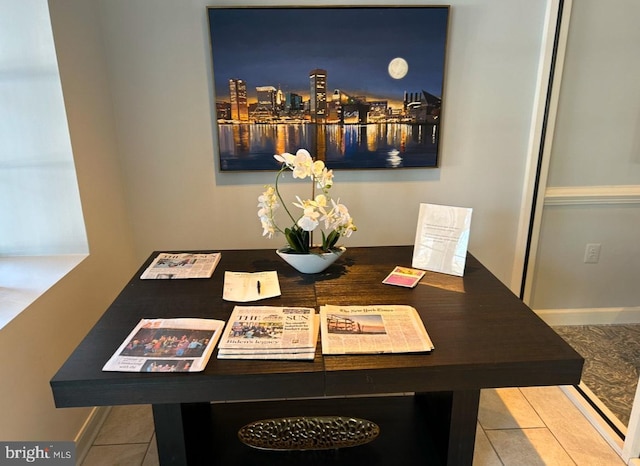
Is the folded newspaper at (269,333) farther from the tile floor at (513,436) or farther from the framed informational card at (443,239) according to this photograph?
the tile floor at (513,436)

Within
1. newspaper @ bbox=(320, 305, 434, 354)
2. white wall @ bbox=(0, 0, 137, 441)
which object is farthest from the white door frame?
white wall @ bbox=(0, 0, 137, 441)

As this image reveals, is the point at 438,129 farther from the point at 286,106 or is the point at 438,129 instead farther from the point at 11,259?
the point at 11,259

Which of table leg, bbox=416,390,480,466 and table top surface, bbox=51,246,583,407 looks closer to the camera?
table top surface, bbox=51,246,583,407

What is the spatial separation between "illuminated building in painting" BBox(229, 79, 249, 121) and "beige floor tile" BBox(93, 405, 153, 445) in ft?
4.87

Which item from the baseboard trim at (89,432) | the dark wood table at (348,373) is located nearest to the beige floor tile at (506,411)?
the dark wood table at (348,373)

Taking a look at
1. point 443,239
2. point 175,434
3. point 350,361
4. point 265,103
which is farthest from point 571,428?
point 265,103

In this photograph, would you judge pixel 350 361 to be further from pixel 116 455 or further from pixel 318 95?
pixel 318 95

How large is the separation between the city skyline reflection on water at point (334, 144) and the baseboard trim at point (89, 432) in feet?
4.27

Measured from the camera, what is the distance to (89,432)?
75.8 inches

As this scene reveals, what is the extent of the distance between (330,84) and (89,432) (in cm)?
193

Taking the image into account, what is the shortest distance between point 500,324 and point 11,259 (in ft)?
6.25

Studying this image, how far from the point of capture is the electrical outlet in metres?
2.64

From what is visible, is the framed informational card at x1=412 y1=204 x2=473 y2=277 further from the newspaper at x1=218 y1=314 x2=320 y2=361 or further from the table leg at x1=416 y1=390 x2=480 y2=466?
the newspaper at x1=218 y1=314 x2=320 y2=361

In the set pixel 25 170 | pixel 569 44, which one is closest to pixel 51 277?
pixel 25 170
